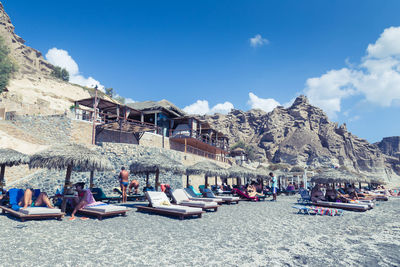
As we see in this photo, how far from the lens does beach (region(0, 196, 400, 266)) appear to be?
343 cm

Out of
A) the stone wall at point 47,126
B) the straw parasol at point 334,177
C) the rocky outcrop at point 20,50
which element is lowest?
the straw parasol at point 334,177

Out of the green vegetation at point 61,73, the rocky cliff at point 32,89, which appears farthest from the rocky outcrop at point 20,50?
the green vegetation at point 61,73

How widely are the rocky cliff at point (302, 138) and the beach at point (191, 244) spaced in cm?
5975

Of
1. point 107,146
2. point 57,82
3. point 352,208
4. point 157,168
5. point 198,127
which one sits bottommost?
point 352,208

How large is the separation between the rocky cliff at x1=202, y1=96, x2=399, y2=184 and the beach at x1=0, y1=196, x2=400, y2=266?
5975 centimetres

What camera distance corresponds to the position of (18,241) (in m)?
4.08

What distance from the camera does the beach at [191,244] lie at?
11.3ft

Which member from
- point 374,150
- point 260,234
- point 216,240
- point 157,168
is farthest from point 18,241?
point 374,150

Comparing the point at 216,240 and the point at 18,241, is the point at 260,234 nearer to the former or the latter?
the point at 216,240

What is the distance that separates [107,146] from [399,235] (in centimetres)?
1542

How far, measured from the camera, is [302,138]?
65.6 metres

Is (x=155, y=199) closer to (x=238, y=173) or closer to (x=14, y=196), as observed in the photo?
(x=14, y=196)

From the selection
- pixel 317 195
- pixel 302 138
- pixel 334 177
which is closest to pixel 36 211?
pixel 317 195

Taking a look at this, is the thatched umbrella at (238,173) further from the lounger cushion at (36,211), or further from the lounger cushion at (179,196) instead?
the lounger cushion at (36,211)
